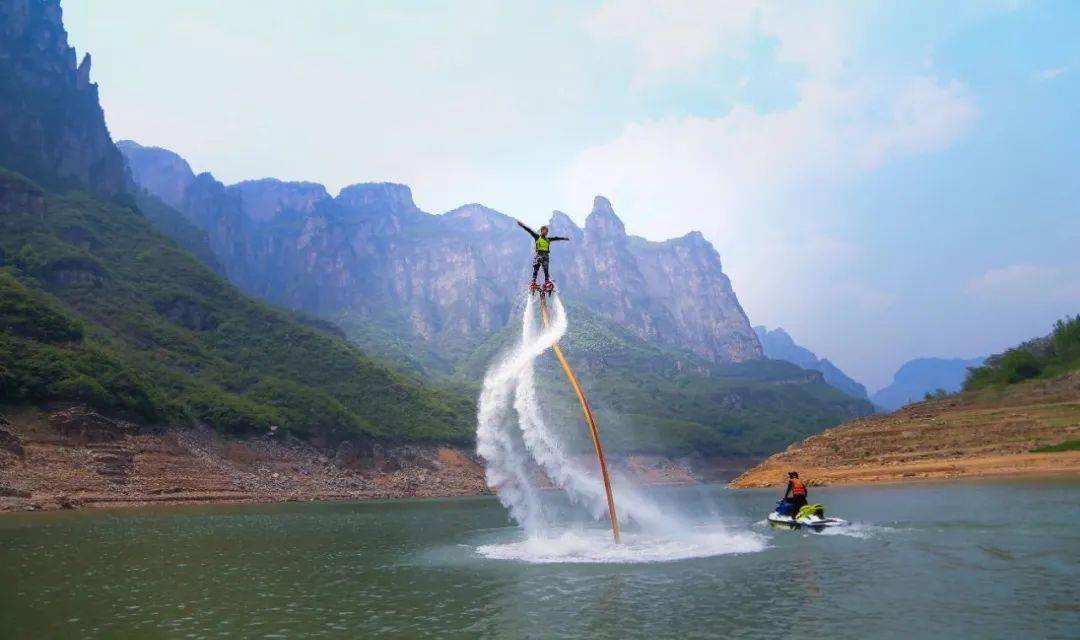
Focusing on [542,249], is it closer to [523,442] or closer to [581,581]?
[581,581]

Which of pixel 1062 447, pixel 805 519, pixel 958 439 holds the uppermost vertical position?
pixel 958 439

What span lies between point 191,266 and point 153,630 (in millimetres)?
194499

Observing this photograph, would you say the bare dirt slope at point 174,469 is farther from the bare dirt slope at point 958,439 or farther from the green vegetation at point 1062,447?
the green vegetation at point 1062,447

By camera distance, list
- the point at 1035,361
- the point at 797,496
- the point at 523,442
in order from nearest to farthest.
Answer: the point at 523,442 < the point at 797,496 < the point at 1035,361

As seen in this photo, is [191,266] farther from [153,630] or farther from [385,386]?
[153,630]

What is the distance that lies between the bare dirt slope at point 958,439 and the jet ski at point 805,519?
137ft

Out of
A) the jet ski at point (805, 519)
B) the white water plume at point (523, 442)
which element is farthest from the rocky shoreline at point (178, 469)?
the white water plume at point (523, 442)

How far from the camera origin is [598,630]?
74.8ft

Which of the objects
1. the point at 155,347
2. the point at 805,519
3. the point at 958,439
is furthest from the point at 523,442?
the point at 155,347

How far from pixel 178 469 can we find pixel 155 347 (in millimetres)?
50370

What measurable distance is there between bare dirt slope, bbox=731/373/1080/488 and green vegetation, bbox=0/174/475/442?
103442mm

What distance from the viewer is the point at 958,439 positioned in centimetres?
9506

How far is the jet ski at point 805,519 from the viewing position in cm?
4947

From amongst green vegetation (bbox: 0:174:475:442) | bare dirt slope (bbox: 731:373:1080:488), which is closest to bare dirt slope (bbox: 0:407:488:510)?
green vegetation (bbox: 0:174:475:442)
